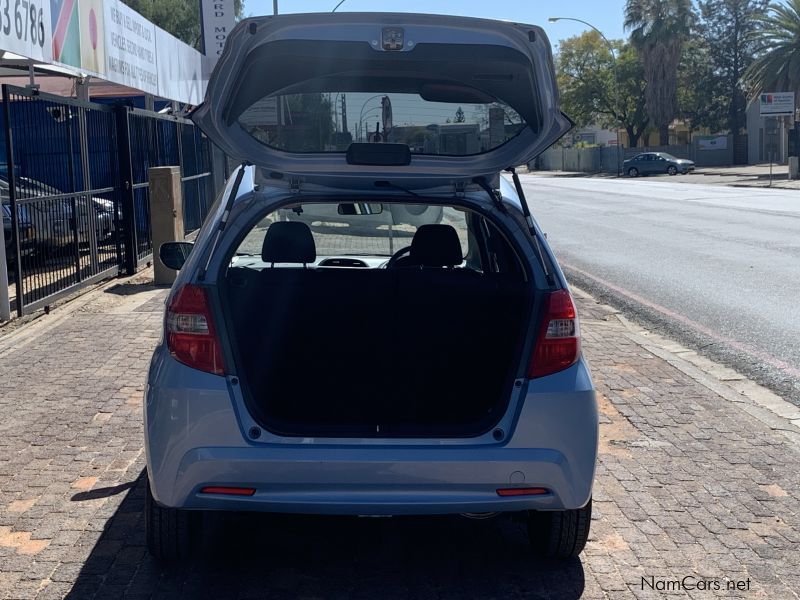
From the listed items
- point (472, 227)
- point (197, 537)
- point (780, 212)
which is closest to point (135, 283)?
point (472, 227)

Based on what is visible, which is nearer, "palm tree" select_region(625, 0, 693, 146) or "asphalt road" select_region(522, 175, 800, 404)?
"asphalt road" select_region(522, 175, 800, 404)

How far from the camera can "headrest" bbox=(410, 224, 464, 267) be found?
461 cm

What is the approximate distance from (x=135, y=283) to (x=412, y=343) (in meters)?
9.01

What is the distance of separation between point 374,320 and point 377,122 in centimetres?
80

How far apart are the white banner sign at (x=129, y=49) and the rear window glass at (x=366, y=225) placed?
6.68m

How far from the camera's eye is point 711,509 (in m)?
4.74

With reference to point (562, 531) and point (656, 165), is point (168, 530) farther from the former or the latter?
point (656, 165)

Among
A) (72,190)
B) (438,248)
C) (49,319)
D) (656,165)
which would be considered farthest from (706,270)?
(656,165)

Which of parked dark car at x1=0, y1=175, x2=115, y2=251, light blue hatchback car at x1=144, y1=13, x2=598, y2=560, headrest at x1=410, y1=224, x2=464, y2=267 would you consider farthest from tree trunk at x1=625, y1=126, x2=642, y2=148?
light blue hatchback car at x1=144, y1=13, x2=598, y2=560

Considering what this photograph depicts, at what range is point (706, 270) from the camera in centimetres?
1359

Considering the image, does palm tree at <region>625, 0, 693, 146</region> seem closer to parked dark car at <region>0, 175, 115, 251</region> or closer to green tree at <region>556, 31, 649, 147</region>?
green tree at <region>556, 31, 649, 147</region>

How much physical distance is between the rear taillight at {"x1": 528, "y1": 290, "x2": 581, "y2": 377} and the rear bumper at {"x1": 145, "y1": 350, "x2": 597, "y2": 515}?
0.12 m

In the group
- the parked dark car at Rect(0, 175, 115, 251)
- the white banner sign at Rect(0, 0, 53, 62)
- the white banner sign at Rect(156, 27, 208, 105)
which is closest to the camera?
the white banner sign at Rect(0, 0, 53, 62)

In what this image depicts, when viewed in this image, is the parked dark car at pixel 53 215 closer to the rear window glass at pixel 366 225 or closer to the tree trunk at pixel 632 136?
the rear window glass at pixel 366 225
